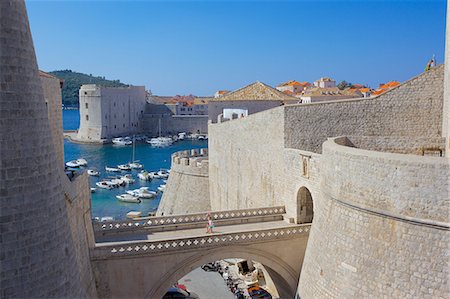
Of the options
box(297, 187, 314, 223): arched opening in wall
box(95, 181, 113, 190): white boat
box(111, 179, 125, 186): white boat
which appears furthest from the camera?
box(111, 179, 125, 186): white boat

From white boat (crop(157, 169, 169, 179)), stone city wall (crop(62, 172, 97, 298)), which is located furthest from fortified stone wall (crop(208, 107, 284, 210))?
white boat (crop(157, 169, 169, 179))

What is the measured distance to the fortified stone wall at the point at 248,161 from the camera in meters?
16.8

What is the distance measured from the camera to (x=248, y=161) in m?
20.2

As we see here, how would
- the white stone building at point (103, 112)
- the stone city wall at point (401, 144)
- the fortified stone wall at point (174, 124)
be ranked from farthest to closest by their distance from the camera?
the fortified stone wall at point (174, 124), the white stone building at point (103, 112), the stone city wall at point (401, 144)

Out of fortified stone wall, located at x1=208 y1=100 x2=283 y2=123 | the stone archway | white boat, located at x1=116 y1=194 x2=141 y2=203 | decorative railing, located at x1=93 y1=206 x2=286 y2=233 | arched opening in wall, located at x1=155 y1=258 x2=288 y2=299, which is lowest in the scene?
white boat, located at x1=116 y1=194 x2=141 y2=203

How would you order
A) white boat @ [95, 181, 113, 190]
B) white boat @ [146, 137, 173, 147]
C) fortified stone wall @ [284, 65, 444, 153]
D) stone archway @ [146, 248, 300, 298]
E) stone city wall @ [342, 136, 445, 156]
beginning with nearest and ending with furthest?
stone archway @ [146, 248, 300, 298], stone city wall @ [342, 136, 445, 156], fortified stone wall @ [284, 65, 444, 153], white boat @ [95, 181, 113, 190], white boat @ [146, 137, 173, 147]

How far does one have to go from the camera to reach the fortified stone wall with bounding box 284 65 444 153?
16391mm

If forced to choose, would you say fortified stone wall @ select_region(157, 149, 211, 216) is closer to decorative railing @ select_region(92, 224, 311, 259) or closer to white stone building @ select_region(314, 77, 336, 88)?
decorative railing @ select_region(92, 224, 311, 259)

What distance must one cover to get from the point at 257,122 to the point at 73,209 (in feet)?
34.4

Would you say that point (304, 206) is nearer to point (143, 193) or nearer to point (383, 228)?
point (383, 228)

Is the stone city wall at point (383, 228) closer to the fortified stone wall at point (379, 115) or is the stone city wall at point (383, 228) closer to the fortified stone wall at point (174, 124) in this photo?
the fortified stone wall at point (379, 115)

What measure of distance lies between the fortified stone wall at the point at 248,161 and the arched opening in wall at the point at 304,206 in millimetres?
1454

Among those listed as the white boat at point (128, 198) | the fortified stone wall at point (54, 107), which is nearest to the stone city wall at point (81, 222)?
the fortified stone wall at point (54, 107)

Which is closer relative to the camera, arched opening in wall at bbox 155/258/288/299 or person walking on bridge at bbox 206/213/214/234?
person walking on bridge at bbox 206/213/214/234
